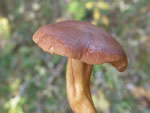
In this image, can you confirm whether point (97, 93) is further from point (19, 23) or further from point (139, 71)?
point (19, 23)

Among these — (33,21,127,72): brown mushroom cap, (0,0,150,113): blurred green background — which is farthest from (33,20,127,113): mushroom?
(0,0,150,113): blurred green background

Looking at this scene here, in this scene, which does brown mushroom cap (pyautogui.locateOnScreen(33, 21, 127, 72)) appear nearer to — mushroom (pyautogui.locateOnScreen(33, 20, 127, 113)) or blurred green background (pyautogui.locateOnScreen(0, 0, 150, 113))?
mushroom (pyautogui.locateOnScreen(33, 20, 127, 113))

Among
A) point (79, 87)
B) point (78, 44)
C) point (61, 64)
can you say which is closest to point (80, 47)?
point (78, 44)

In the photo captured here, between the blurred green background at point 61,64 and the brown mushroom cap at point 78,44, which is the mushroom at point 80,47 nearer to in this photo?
the brown mushroom cap at point 78,44

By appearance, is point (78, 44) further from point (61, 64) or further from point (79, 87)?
point (61, 64)

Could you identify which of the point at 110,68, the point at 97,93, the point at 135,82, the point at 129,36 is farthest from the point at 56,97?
the point at 129,36

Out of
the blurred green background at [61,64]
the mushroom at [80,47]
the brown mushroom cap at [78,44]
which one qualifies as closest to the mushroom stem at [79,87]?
the mushroom at [80,47]
